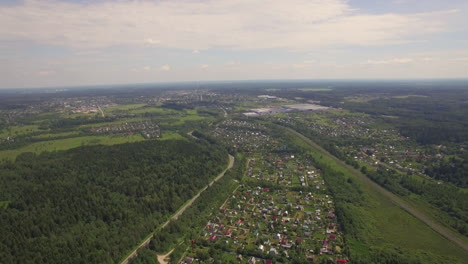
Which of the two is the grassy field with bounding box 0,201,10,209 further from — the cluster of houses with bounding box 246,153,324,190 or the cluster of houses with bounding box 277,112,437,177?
the cluster of houses with bounding box 277,112,437,177

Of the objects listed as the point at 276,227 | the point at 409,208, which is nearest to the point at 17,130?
the point at 276,227

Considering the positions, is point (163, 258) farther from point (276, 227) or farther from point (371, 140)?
point (371, 140)

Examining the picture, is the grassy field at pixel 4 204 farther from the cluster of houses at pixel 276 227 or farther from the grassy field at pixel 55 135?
the grassy field at pixel 55 135

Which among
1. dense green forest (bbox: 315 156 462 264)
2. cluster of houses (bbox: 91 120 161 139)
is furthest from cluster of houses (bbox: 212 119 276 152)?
dense green forest (bbox: 315 156 462 264)

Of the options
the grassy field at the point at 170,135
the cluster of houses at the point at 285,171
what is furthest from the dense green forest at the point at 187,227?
the grassy field at the point at 170,135

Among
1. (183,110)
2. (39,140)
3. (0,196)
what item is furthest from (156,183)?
(183,110)
